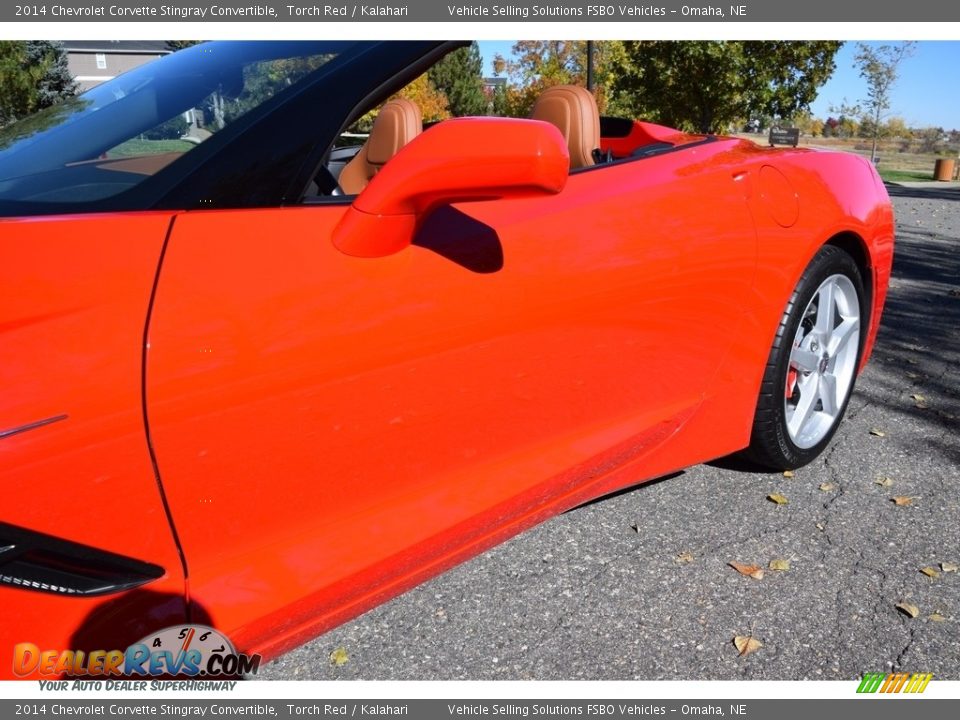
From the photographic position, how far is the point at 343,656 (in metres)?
1.90

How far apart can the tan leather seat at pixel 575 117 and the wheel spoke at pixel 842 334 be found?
1.10 metres

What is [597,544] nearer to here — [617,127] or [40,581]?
[40,581]

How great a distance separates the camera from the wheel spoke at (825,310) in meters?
2.67

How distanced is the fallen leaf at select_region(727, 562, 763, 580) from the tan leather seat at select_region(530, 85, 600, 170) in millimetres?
1272

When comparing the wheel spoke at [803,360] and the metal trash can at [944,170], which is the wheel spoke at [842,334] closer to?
the wheel spoke at [803,360]

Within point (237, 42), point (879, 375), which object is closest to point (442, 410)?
point (237, 42)

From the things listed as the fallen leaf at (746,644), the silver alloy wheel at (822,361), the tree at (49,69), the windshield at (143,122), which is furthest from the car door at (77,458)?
the tree at (49,69)

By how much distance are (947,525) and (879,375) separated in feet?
5.23

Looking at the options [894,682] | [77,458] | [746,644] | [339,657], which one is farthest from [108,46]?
[894,682]

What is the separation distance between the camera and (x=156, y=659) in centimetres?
135

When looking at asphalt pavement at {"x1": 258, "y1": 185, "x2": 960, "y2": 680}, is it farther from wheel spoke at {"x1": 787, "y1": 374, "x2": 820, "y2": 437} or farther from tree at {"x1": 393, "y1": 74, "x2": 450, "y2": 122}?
tree at {"x1": 393, "y1": 74, "x2": 450, "y2": 122}

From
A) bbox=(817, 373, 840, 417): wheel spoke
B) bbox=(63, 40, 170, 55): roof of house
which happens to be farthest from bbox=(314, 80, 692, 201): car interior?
bbox=(817, 373, 840, 417): wheel spoke

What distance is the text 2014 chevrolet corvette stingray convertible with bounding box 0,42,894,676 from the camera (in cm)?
123

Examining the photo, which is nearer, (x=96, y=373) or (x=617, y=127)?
(x=96, y=373)
